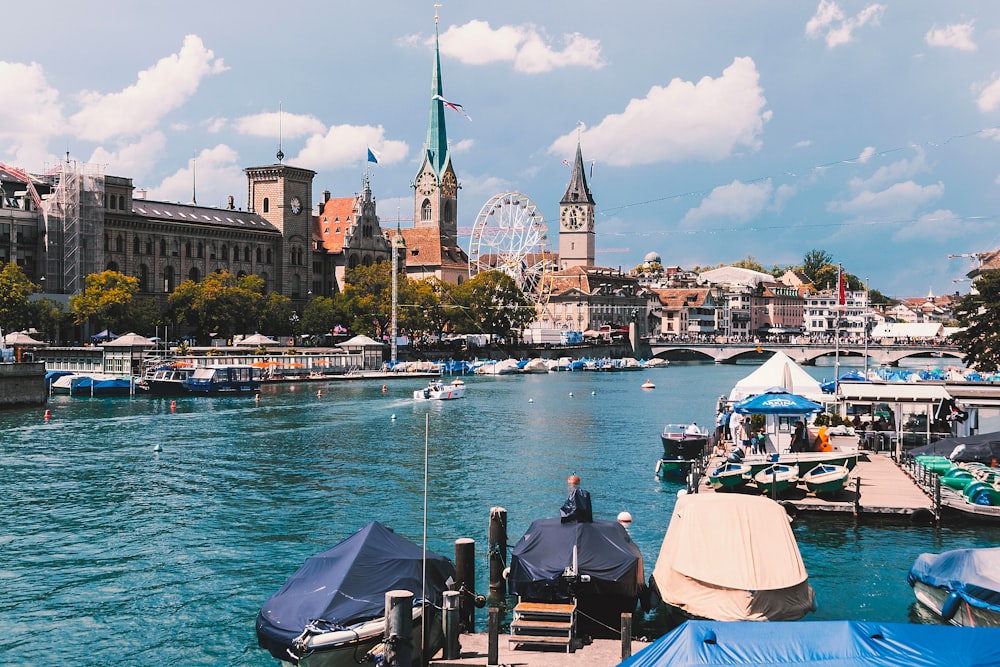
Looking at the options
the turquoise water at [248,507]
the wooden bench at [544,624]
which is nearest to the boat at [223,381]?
the turquoise water at [248,507]

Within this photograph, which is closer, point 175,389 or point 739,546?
point 739,546

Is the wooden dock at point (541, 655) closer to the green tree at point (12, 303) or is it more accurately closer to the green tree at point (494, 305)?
the green tree at point (12, 303)

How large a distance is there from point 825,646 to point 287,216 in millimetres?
146773

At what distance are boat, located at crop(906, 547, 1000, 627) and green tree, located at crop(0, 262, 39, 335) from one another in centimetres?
9538

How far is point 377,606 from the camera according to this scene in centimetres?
1989

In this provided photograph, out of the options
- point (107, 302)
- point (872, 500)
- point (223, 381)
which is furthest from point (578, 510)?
point (107, 302)

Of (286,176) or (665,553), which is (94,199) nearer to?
(286,176)

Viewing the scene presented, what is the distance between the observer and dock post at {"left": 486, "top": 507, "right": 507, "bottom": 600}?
80.2 ft

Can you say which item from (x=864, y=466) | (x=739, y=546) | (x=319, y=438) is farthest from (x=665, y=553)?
(x=319, y=438)

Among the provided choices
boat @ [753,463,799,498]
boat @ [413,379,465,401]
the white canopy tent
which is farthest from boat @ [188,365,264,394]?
boat @ [753,463,799,498]

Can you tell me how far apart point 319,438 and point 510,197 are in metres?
121

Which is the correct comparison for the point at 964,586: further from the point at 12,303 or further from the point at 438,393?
the point at 12,303

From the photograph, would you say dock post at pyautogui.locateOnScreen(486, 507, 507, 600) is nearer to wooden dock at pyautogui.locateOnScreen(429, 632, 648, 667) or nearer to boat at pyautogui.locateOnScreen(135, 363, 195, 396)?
wooden dock at pyautogui.locateOnScreen(429, 632, 648, 667)

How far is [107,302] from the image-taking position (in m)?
112
